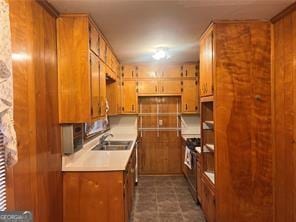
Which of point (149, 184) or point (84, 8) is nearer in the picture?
point (84, 8)

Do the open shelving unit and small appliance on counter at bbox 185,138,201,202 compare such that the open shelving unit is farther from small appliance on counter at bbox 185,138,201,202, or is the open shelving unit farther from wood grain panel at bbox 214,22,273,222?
wood grain panel at bbox 214,22,273,222

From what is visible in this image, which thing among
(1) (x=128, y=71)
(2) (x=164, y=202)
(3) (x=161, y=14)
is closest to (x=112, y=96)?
(1) (x=128, y=71)

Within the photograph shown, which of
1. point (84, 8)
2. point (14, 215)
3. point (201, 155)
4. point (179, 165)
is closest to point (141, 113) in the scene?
point (179, 165)

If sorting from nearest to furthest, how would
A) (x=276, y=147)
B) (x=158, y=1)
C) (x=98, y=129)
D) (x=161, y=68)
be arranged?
1. (x=158, y=1)
2. (x=276, y=147)
3. (x=98, y=129)
4. (x=161, y=68)

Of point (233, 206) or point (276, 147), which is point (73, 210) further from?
point (276, 147)

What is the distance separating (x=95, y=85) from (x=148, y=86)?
10.3 feet

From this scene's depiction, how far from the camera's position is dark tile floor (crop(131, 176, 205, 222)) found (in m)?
4.15

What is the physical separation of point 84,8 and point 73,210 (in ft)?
6.55

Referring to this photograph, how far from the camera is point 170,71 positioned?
6289 mm

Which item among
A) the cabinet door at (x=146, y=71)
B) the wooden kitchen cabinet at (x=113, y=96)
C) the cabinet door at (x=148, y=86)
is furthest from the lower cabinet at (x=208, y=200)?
the cabinet door at (x=146, y=71)

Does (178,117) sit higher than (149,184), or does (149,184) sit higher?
(178,117)

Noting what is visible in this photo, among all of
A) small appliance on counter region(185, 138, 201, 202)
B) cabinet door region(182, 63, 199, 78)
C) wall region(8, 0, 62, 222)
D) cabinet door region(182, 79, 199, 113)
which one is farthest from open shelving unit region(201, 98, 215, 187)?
cabinet door region(182, 63, 199, 78)

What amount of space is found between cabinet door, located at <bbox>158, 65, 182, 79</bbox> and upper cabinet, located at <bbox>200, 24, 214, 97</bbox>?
2490mm

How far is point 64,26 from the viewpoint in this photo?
9.40 feet
